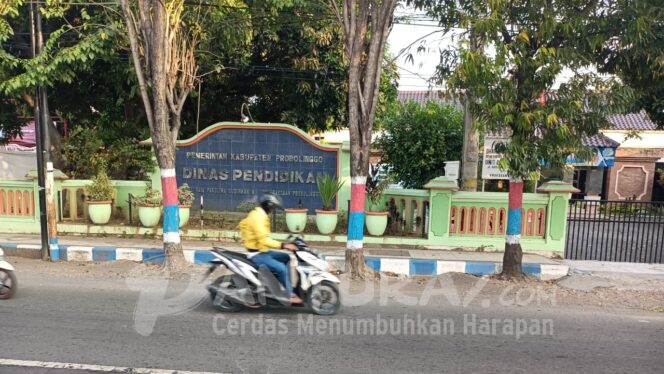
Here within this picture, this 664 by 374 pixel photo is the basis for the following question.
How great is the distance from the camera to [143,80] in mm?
7992

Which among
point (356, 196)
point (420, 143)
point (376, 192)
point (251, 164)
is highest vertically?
point (420, 143)

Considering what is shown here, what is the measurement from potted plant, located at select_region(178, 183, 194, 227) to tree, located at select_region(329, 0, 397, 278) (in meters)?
4.25

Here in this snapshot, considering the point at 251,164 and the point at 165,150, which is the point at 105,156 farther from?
the point at 165,150

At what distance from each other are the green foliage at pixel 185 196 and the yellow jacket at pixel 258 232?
204 inches

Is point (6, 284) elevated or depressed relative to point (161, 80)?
depressed

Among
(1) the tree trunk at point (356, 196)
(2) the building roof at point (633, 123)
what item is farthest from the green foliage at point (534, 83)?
(2) the building roof at point (633, 123)

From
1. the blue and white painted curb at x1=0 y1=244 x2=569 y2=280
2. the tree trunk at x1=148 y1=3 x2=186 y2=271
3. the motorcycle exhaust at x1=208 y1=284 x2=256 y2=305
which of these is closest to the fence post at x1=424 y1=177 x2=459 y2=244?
the blue and white painted curb at x1=0 y1=244 x2=569 y2=280

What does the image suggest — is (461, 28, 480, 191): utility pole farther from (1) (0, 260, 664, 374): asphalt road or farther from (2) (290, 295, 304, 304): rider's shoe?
(2) (290, 295, 304, 304): rider's shoe

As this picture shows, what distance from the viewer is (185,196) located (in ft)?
34.4

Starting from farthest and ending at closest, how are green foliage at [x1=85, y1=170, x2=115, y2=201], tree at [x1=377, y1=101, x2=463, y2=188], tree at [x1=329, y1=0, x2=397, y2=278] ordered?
tree at [x1=377, y1=101, x2=463, y2=188], green foliage at [x1=85, y1=170, x2=115, y2=201], tree at [x1=329, y1=0, x2=397, y2=278]

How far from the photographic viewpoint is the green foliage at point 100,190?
1053cm

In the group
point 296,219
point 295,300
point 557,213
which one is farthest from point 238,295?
point 557,213

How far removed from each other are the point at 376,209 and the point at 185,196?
4161mm

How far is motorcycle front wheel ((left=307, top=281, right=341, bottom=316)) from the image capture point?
223 inches
